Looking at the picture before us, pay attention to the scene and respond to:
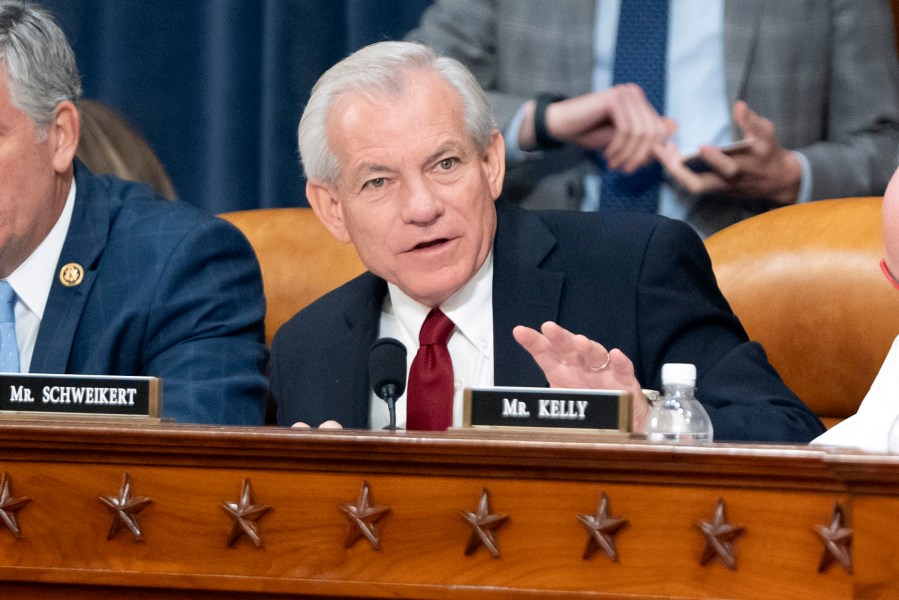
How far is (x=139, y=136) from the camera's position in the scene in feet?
10.9

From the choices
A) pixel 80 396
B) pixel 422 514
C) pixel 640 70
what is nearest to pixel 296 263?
pixel 640 70

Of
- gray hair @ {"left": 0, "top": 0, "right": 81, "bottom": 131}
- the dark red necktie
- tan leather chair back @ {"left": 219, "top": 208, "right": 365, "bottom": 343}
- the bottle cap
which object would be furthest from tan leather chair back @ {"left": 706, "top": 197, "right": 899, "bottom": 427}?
gray hair @ {"left": 0, "top": 0, "right": 81, "bottom": 131}

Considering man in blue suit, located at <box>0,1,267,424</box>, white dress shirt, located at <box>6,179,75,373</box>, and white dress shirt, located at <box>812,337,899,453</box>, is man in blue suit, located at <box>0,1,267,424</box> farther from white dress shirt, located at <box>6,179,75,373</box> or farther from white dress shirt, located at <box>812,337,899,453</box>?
white dress shirt, located at <box>812,337,899,453</box>

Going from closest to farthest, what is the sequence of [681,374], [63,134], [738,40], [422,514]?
1. [422,514]
2. [681,374]
3. [63,134]
4. [738,40]

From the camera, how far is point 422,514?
1.30 metres

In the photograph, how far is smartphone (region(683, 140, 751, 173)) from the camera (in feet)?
9.18

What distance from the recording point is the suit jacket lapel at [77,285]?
7.20ft

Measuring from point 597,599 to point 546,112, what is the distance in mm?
1816

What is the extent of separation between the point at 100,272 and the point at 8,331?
184 mm

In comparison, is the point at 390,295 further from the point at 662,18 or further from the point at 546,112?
the point at 662,18

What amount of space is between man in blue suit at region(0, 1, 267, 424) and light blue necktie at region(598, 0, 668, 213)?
2.89 feet

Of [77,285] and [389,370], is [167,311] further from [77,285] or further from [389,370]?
[389,370]

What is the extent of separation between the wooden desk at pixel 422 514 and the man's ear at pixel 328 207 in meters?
0.90

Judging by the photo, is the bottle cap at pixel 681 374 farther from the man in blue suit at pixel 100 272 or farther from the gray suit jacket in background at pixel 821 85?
the gray suit jacket in background at pixel 821 85
